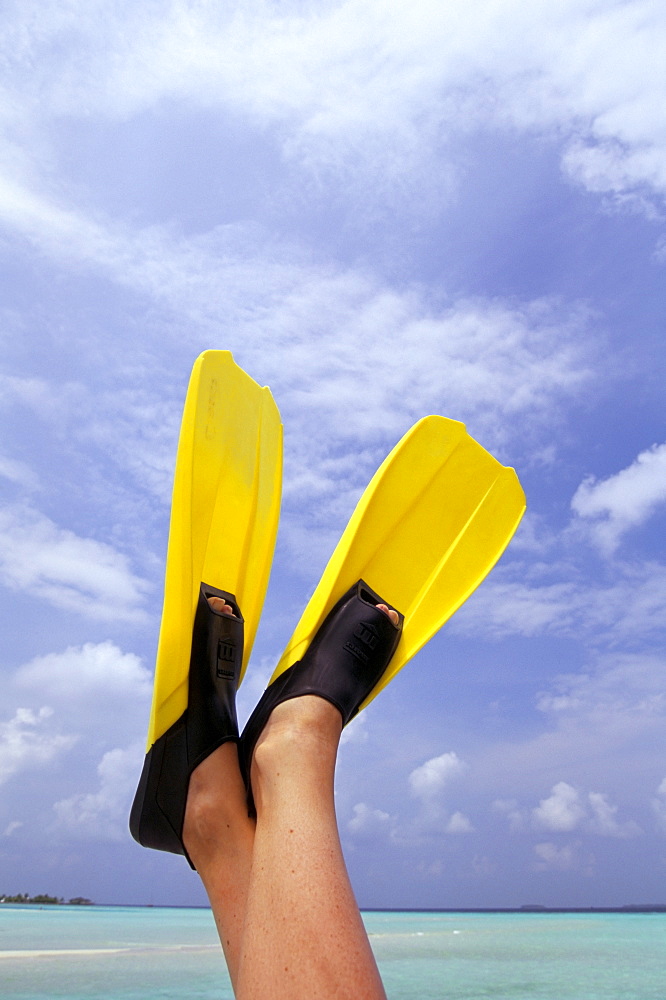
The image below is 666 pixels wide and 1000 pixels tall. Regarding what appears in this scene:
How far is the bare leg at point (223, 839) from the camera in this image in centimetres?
149

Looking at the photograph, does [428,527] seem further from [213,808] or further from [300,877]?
[300,877]

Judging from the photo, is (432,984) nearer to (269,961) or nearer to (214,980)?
(214,980)

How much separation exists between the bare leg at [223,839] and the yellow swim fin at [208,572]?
0.14 feet

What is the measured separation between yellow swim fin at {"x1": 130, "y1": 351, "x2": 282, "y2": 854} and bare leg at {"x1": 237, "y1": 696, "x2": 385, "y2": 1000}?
0.30 metres

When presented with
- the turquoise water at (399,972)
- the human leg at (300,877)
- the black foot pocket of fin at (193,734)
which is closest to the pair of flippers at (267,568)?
the black foot pocket of fin at (193,734)

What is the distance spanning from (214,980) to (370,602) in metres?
4.33

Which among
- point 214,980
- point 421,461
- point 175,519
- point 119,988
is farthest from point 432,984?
point 175,519

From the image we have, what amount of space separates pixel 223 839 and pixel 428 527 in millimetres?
1456

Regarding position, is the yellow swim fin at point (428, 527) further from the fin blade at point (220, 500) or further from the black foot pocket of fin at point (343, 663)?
the fin blade at point (220, 500)

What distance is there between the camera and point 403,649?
243 centimetres

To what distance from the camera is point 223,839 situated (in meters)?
1.63

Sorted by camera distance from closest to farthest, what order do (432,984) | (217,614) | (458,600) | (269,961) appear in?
(269,961)
(217,614)
(458,600)
(432,984)

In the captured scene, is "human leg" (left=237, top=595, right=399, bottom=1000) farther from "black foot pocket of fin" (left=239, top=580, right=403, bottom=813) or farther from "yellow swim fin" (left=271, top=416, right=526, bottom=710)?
"yellow swim fin" (left=271, top=416, right=526, bottom=710)

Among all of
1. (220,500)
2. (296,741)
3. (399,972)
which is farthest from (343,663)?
(399,972)
